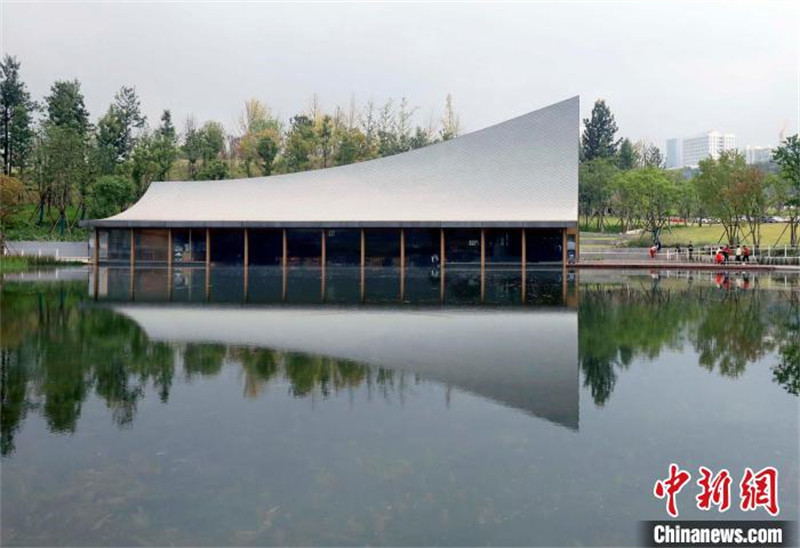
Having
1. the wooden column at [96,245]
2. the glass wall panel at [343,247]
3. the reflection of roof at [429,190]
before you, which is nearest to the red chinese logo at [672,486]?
the reflection of roof at [429,190]

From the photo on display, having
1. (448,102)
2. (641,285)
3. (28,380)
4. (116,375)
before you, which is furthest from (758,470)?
(448,102)

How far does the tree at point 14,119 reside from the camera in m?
41.0

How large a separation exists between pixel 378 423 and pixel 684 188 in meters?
40.5

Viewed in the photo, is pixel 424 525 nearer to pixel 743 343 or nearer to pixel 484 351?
pixel 484 351

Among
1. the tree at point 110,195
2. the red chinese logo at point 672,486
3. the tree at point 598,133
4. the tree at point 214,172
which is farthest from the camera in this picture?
the tree at point 598,133

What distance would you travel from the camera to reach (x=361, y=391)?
5961mm

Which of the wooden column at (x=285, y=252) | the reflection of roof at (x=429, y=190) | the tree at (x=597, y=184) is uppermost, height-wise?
the tree at (x=597, y=184)

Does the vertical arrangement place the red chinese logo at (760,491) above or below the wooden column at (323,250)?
below

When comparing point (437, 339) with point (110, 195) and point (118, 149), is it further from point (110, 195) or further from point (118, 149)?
point (118, 149)

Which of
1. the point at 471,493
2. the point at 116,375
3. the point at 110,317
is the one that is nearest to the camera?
the point at 471,493

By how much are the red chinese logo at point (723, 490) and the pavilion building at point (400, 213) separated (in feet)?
65.9

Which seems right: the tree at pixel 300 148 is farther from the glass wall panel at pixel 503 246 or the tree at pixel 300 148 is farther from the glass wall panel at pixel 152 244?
the glass wall panel at pixel 503 246

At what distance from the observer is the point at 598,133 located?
56062mm

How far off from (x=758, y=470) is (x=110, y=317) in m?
9.28
